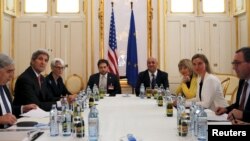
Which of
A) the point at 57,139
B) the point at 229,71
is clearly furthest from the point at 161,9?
the point at 57,139

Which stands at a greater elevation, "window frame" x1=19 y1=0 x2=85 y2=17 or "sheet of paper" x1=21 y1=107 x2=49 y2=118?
"window frame" x1=19 y1=0 x2=85 y2=17

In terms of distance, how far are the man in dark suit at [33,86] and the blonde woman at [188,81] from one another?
1.89m

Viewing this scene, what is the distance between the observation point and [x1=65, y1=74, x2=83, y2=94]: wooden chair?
7984 mm

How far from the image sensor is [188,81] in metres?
5.13

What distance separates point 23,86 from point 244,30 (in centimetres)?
565

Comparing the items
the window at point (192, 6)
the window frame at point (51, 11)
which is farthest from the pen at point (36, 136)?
the window at point (192, 6)

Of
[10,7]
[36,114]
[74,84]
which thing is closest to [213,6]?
[74,84]

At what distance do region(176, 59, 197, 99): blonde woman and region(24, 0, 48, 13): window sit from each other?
14.4 ft

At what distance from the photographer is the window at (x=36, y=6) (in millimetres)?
8375

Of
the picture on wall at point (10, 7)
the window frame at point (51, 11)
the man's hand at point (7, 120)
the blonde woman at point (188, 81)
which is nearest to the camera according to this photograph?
the man's hand at point (7, 120)

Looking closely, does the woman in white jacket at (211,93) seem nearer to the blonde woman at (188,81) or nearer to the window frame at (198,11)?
the blonde woman at (188,81)

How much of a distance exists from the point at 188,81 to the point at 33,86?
2.25 meters

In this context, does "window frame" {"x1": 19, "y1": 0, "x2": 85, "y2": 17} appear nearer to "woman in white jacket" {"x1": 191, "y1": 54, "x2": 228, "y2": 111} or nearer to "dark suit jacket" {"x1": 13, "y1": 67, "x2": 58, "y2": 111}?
"dark suit jacket" {"x1": 13, "y1": 67, "x2": 58, "y2": 111}

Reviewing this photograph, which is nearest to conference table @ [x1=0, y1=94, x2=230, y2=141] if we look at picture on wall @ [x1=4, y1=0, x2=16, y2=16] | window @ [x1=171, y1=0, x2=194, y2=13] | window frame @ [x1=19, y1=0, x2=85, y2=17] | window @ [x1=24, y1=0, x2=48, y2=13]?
picture on wall @ [x1=4, y1=0, x2=16, y2=16]
